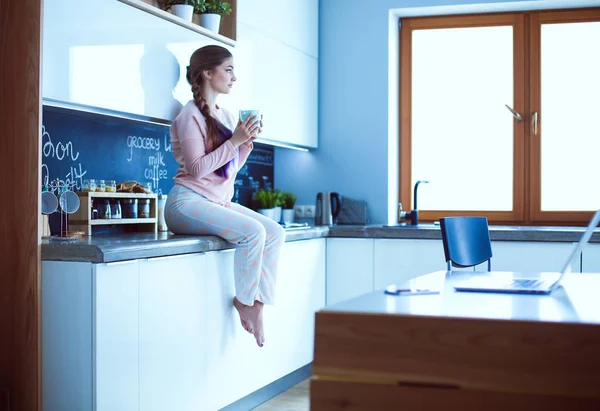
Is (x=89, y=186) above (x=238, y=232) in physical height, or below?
above

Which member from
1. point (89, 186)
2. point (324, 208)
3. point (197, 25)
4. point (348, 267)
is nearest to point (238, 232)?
point (89, 186)

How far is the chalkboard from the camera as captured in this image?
300 cm

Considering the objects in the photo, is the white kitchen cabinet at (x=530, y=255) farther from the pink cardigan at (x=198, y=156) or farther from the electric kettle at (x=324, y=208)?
the pink cardigan at (x=198, y=156)

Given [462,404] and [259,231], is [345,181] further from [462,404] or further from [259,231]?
[462,404]

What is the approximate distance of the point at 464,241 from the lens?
3.15m

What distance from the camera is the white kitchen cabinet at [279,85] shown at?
12.7 ft

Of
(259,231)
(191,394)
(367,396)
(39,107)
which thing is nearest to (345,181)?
(259,231)

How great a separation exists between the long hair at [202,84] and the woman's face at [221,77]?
2 centimetres

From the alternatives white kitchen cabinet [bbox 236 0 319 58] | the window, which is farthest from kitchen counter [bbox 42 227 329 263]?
the window

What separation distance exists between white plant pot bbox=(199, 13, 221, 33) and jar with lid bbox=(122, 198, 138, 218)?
837 mm

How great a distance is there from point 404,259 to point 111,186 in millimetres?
1669

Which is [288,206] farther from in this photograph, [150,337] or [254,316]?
[150,337]

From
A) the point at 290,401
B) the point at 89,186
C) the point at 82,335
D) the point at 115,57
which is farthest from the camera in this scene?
the point at 290,401

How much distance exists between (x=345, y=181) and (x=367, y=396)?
3368 millimetres
